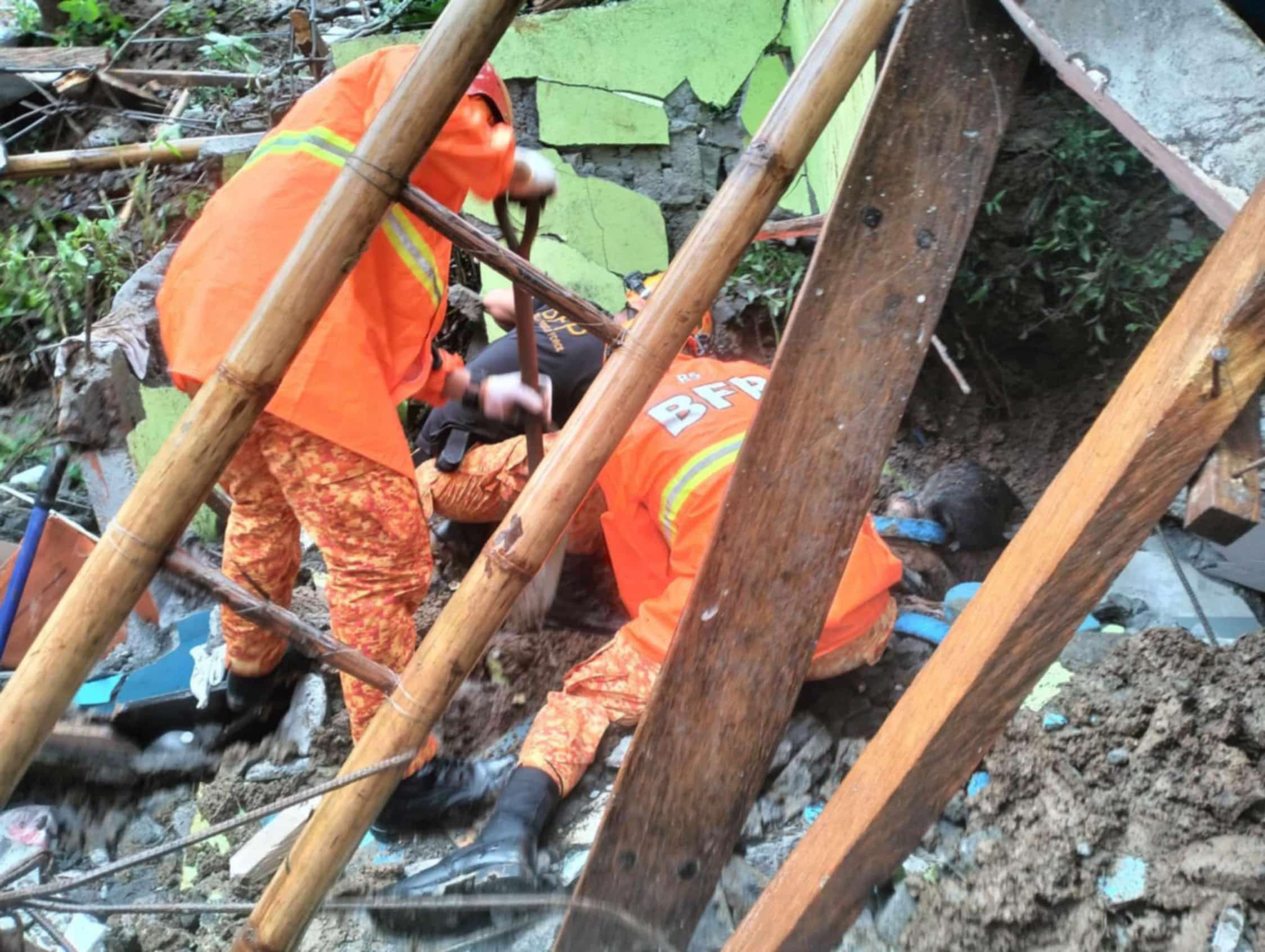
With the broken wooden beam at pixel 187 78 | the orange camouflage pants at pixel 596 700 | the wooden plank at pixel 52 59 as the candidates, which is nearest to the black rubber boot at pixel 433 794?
the orange camouflage pants at pixel 596 700

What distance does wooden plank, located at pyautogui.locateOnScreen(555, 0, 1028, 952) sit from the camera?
51.2 inches

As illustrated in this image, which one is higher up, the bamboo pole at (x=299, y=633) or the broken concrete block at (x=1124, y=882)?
the broken concrete block at (x=1124, y=882)

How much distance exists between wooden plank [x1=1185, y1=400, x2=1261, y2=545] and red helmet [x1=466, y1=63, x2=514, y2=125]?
166cm

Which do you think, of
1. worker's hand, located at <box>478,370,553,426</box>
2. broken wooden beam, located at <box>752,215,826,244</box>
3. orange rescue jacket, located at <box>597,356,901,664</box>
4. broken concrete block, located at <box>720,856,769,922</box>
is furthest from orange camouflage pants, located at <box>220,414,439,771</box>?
broken wooden beam, located at <box>752,215,826,244</box>

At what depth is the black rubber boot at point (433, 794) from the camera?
2.27 m

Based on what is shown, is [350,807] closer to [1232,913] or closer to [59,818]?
[1232,913]

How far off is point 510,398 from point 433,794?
101cm

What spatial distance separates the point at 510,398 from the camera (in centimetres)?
218

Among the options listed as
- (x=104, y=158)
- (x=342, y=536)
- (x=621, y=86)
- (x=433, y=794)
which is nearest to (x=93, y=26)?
(x=104, y=158)

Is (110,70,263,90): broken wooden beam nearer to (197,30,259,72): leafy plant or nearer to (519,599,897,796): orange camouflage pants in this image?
(197,30,259,72): leafy plant

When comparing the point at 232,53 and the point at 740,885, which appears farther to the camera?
the point at 232,53

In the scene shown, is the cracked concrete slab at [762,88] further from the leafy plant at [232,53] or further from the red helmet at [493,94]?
the leafy plant at [232,53]

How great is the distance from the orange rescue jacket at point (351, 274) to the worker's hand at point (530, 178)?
0.07m

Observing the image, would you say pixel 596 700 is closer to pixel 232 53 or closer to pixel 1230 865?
pixel 1230 865
